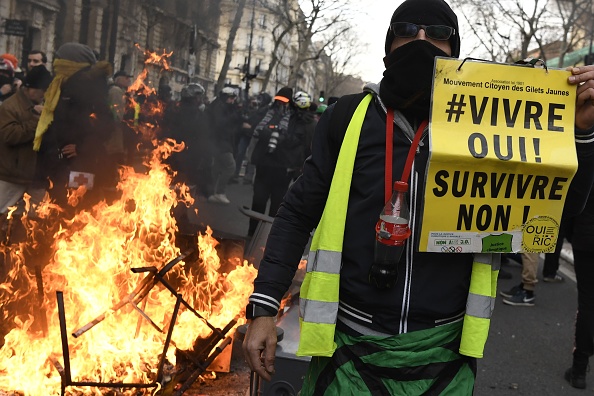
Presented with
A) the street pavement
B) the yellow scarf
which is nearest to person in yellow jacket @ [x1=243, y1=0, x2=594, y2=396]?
the street pavement

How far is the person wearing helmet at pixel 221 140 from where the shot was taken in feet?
35.0

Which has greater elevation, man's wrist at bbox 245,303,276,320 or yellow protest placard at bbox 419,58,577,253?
yellow protest placard at bbox 419,58,577,253

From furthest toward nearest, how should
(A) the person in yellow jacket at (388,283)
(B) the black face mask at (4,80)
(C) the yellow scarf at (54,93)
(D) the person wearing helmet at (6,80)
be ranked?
1. (B) the black face mask at (4,80)
2. (D) the person wearing helmet at (6,80)
3. (C) the yellow scarf at (54,93)
4. (A) the person in yellow jacket at (388,283)

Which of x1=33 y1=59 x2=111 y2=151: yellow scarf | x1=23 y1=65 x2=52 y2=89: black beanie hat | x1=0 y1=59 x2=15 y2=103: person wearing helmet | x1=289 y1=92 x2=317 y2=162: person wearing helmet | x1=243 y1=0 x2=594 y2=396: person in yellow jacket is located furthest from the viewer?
x1=0 y1=59 x2=15 y2=103: person wearing helmet

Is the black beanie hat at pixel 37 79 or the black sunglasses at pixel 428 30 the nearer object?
the black sunglasses at pixel 428 30

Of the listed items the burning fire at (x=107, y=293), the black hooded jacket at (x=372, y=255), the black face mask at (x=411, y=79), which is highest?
the black face mask at (x=411, y=79)

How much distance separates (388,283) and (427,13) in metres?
0.90

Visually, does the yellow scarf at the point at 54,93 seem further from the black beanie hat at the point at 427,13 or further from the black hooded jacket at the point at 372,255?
the black beanie hat at the point at 427,13

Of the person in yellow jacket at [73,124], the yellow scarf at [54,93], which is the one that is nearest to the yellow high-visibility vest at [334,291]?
the person in yellow jacket at [73,124]

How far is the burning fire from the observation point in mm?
3566

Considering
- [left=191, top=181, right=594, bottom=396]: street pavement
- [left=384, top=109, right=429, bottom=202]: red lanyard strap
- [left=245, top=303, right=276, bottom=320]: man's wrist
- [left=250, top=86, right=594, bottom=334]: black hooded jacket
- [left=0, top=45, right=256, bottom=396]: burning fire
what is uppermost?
[left=384, top=109, right=429, bottom=202]: red lanyard strap

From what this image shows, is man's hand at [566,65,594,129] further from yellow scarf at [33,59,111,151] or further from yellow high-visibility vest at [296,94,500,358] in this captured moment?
yellow scarf at [33,59,111,151]

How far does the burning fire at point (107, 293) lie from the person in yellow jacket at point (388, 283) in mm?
1729

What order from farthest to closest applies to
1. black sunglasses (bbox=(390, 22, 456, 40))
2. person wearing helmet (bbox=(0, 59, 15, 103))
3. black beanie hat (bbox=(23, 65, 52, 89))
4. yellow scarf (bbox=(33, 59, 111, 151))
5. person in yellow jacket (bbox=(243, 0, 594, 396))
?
person wearing helmet (bbox=(0, 59, 15, 103))
black beanie hat (bbox=(23, 65, 52, 89))
yellow scarf (bbox=(33, 59, 111, 151))
black sunglasses (bbox=(390, 22, 456, 40))
person in yellow jacket (bbox=(243, 0, 594, 396))
